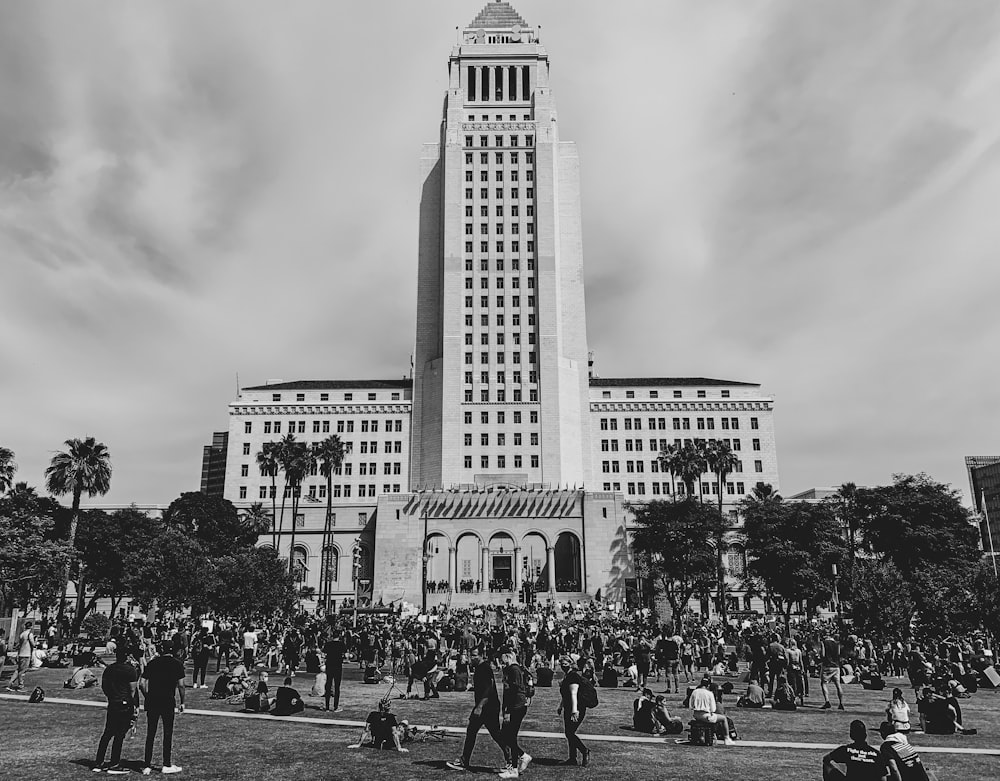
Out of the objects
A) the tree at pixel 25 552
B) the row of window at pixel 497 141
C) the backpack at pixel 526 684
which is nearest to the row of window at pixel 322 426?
the row of window at pixel 497 141

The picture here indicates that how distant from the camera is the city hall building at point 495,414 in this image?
276 ft

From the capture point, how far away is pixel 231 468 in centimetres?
10556

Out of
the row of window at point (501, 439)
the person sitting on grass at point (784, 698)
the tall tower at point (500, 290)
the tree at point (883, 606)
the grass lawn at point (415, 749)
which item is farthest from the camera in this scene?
the tall tower at point (500, 290)

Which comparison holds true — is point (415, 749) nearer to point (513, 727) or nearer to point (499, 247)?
point (513, 727)

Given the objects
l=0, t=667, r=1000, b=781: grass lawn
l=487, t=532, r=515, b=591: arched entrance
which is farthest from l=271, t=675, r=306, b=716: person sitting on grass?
l=487, t=532, r=515, b=591: arched entrance

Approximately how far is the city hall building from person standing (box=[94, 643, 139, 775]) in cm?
6818

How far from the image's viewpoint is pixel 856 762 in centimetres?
1030

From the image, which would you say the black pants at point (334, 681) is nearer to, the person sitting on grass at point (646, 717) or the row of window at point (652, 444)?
the person sitting on grass at point (646, 717)

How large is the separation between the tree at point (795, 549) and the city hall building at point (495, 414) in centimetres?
2163

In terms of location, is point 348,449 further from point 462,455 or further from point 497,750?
point 497,750

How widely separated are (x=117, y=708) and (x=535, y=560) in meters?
79.2

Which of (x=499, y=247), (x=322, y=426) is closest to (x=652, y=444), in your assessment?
(x=499, y=247)

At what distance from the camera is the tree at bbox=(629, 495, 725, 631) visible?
67.2 m

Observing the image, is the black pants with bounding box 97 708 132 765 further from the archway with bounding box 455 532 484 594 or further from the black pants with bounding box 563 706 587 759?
the archway with bounding box 455 532 484 594
